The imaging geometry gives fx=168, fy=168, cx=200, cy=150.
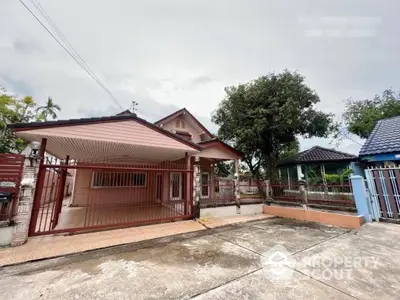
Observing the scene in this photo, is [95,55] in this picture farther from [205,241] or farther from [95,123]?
[205,241]

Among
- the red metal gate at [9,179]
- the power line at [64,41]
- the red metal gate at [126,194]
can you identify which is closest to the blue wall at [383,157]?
the red metal gate at [126,194]

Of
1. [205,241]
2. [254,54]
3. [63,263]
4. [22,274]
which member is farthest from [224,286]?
[254,54]

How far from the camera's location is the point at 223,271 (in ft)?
10.4

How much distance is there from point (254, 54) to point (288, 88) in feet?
12.3

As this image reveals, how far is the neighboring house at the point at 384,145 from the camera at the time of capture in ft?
24.9

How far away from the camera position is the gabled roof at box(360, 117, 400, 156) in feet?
25.4

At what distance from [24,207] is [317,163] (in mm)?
16956

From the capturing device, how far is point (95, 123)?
571 centimetres

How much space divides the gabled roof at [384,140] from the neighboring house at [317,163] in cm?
359

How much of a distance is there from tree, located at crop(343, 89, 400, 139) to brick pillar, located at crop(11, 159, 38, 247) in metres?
25.8

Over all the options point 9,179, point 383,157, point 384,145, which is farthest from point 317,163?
point 9,179

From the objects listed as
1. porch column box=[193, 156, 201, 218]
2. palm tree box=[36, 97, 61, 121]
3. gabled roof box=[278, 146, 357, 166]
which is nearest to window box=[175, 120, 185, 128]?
porch column box=[193, 156, 201, 218]

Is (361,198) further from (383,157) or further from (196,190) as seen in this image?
(196,190)

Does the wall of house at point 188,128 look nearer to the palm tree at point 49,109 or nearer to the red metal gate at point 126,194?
the red metal gate at point 126,194
